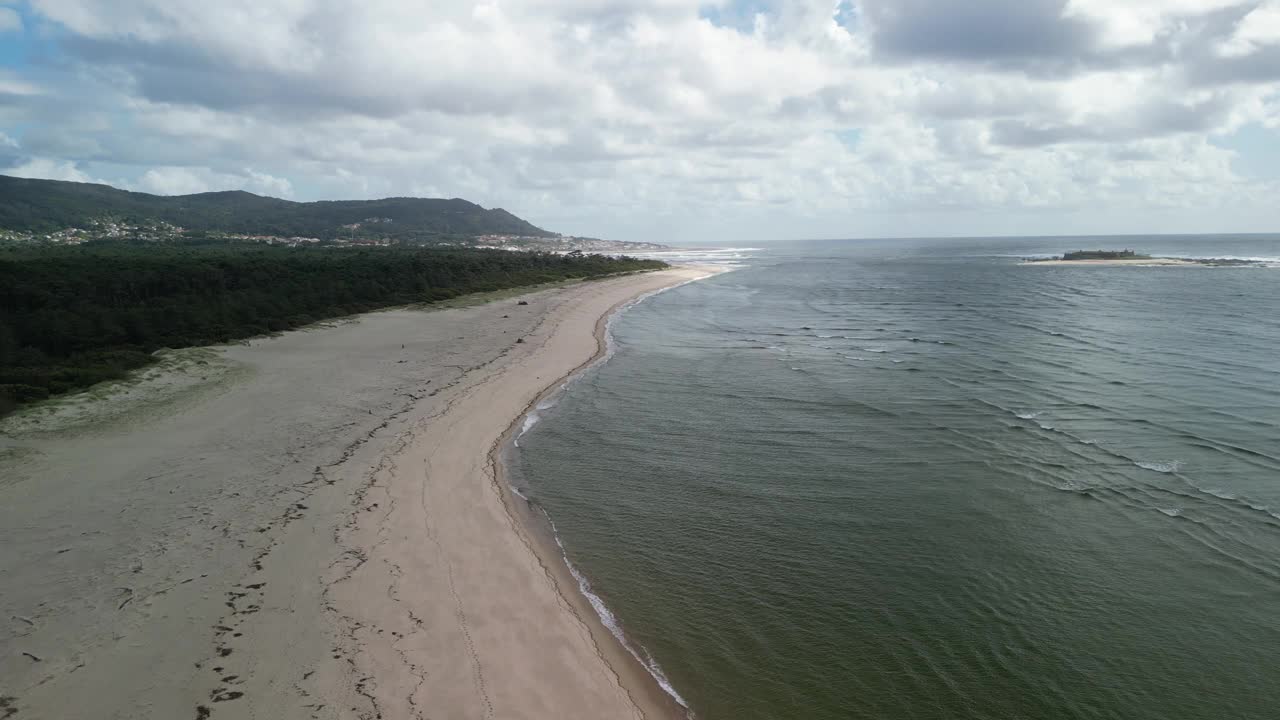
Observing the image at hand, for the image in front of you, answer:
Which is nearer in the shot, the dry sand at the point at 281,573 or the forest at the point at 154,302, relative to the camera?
the dry sand at the point at 281,573

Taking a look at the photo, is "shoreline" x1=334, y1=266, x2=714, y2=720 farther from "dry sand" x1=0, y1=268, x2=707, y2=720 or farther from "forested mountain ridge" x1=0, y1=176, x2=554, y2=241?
"forested mountain ridge" x1=0, y1=176, x2=554, y2=241

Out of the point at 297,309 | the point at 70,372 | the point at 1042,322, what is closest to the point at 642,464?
the point at 70,372

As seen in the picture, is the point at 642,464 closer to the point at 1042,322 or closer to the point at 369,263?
the point at 1042,322

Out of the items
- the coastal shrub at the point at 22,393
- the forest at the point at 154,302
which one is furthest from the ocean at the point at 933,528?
the forest at the point at 154,302

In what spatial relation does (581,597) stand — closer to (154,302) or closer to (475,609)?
(475,609)

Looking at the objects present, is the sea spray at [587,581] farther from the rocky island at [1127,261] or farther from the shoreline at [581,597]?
the rocky island at [1127,261]

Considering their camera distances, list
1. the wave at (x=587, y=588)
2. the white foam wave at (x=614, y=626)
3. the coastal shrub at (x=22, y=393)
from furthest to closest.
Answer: the coastal shrub at (x=22, y=393) < the wave at (x=587, y=588) < the white foam wave at (x=614, y=626)
